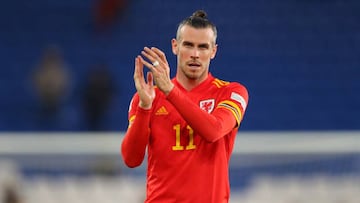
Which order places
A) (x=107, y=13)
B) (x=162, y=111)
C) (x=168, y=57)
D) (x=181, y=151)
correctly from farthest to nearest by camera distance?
(x=107, y=13), (x=168, y=57), (x=162, y=111), (x=181, y=151)

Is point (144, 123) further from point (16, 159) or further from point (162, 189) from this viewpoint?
point (16, 159)

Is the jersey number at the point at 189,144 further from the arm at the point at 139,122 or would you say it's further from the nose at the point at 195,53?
the nose at the point at 195,53

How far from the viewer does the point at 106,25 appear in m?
16.1

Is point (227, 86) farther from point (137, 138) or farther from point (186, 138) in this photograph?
point (137, 138)

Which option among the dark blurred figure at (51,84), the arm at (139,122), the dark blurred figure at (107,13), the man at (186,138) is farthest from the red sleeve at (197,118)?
the dark blurred figure at (107,13)

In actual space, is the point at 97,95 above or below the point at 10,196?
above

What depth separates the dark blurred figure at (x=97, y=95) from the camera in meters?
13.5

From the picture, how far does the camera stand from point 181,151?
4496 millimetres

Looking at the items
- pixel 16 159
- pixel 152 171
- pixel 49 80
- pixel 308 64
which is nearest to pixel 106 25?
pixel 49 80

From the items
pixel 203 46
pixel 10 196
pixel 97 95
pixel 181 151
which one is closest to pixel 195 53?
pixel 203 46

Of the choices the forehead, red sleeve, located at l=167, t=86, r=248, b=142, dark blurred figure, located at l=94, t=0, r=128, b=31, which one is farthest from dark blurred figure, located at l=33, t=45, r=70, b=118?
red sleeve, located at l=167, t=86, r=248, b=142

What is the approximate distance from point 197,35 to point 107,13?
1180 centimetres

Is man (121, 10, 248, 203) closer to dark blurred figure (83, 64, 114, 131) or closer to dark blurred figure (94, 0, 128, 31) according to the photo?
dark blurred figure (83, 64, 114, 131)

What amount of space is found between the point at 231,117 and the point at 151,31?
11816 millimetres
